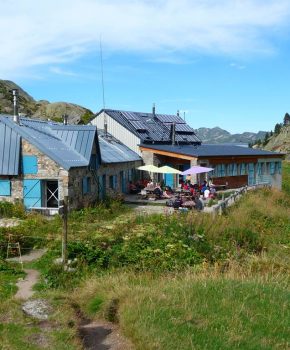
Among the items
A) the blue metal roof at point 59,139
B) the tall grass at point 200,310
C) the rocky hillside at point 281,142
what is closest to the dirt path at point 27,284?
the tall grass at point 200,310

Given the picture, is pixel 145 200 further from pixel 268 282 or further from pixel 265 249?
pixel 268 282

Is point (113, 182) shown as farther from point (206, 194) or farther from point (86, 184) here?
point (206, 194)

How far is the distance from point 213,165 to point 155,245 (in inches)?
816

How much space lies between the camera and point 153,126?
4038cm

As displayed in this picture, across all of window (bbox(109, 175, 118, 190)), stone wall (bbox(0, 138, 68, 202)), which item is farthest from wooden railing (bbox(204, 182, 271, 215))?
window (bbox(109, 175, 118, 190))

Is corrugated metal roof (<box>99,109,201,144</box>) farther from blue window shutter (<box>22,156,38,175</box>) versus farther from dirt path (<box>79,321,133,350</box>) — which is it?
dirt path (<box>79,321,133,350</box>)

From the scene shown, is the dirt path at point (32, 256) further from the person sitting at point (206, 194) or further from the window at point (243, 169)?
the window at point (243, 169)

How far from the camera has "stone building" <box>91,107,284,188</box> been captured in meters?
34.4

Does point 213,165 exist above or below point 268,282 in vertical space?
above

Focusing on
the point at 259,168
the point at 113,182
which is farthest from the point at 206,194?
the point at 259,168

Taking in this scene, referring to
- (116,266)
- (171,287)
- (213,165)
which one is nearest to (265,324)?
Result: (171,287)

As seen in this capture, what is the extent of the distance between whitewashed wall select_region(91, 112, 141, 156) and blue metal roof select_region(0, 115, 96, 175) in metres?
9.80

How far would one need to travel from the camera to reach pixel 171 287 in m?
9.27

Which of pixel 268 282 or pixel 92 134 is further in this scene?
pixel 92 134
